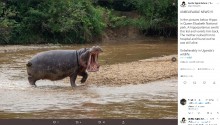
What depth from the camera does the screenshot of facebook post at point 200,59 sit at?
3580mm

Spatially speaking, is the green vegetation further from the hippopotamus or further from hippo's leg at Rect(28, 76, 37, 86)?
the hippopotamus

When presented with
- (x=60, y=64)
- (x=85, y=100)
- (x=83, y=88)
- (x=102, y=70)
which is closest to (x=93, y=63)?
(x=83, y=88)

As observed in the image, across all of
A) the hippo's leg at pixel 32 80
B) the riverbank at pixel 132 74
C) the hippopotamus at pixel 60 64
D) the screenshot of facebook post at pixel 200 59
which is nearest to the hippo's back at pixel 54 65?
the hippopotamus at pixel 60 64

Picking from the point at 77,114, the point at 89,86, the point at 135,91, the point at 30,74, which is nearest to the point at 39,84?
the point at 30,74

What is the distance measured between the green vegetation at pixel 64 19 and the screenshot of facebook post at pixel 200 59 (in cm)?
2569

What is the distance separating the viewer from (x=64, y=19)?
3125 centimetres

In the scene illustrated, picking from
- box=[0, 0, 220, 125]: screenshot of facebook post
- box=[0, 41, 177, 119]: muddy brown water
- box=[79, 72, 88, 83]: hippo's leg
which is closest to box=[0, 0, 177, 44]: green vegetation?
box=[0, 0, 220, 125]: screenshot of facebook post

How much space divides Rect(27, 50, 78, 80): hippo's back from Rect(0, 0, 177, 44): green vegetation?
1700 cm

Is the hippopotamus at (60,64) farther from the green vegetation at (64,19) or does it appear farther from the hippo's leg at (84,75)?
the green vegetation at (64,19)

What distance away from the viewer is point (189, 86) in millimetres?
3656

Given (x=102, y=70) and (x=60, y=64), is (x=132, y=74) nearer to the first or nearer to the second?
(x=102, y=70)

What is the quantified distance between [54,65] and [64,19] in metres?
19.6

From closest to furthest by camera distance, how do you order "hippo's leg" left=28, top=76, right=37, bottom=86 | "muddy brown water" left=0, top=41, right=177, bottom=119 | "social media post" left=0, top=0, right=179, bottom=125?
"social media post" left=0, top=0, right=179, bottom=125 → "muddy brown water" left=0, top=41, right=177, bottom=119 → "hippo's leg" left=28, top=76, right=37, bottom=86

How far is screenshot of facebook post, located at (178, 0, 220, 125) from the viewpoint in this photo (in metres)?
3.58
